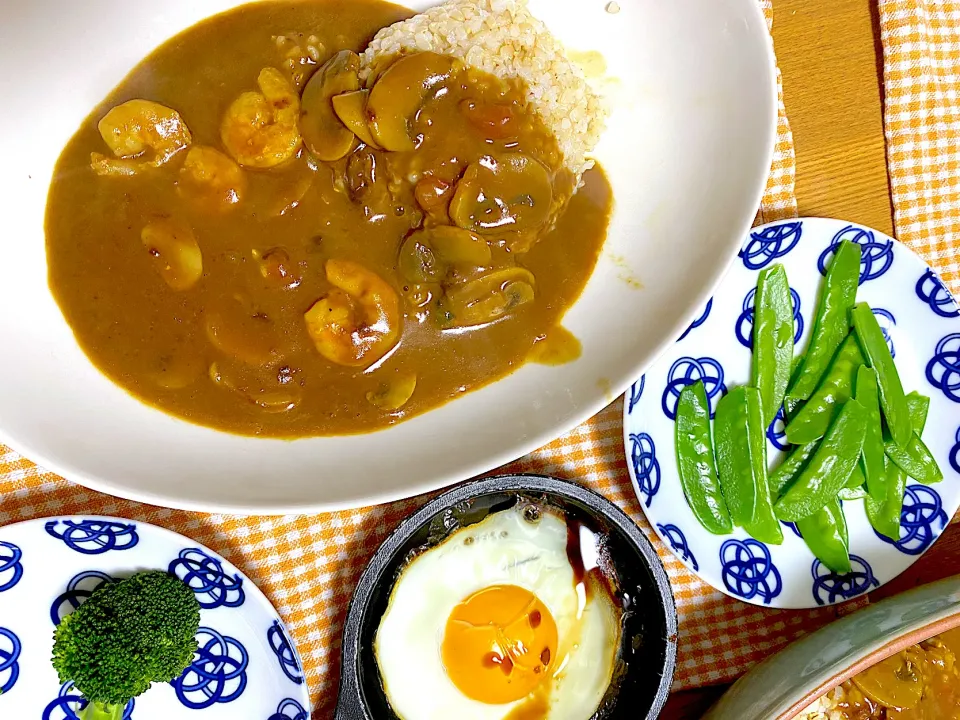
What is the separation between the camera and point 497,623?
177cm

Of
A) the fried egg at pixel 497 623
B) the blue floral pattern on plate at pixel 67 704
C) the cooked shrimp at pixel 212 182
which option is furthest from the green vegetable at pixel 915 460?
the blue floral pattern on plate at pixel 67 704

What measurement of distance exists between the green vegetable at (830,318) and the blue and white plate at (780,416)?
0.03m

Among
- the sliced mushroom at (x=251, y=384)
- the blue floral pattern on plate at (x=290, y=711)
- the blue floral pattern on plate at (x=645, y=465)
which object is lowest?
the blue floral pattern on plate at (x=290, y=711)

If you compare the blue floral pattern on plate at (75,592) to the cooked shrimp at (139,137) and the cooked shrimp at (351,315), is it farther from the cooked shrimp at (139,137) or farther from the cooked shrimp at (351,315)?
the cooked shrimp at (139,137)

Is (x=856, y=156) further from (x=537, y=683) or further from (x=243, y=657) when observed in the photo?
(x=243, y=657)

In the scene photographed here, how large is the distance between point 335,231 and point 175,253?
0.38 meters

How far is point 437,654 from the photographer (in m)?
1.77

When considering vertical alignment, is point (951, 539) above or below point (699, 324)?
below

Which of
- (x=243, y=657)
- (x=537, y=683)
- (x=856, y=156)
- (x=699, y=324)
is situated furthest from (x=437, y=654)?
(x=856, y=156)

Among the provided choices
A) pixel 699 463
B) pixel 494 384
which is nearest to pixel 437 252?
pixel 494 384

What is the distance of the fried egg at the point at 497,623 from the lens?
69.1 inches

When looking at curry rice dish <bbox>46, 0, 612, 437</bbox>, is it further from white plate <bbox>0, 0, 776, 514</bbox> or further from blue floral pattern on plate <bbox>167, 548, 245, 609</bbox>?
blue floral pattern on plate <bbox>167, 548, 245, 609</bbox>

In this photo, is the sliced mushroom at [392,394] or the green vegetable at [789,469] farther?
the green vegetable at [789,469]

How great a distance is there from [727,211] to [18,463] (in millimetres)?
1816
